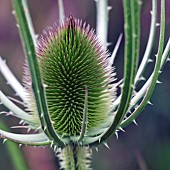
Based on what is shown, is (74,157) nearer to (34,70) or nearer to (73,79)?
(73,79)

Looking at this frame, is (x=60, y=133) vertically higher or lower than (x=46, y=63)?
lower

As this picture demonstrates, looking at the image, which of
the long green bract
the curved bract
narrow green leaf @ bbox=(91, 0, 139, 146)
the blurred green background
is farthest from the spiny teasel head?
the blurred green background

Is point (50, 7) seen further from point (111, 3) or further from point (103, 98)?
point (103, 98)

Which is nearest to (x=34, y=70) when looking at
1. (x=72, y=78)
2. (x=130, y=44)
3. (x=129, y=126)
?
(x=130, y=44)

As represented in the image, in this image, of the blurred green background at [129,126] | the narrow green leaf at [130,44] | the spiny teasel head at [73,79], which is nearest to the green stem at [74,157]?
the spiny teasel head at [73,79]

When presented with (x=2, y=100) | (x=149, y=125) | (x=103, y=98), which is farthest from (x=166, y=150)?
(x=2, y=100)

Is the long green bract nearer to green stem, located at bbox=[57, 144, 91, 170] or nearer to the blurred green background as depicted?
green stem, located at bbox=[57, 144, 91, 170]
